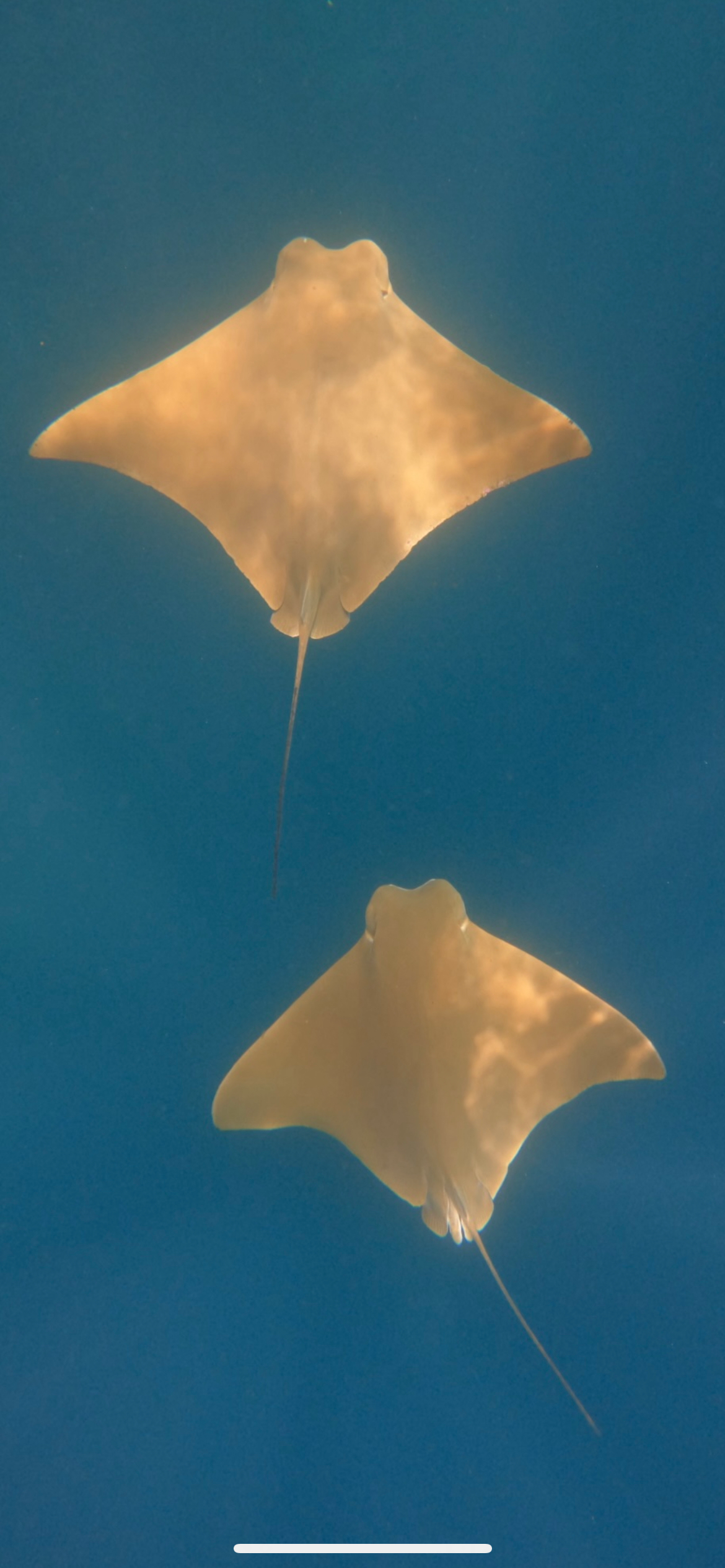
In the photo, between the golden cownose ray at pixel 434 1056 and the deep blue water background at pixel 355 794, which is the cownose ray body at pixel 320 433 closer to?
the deep blue water background at pixel 355 794

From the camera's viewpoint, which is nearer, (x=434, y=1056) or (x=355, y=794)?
(x=434, y=1056)

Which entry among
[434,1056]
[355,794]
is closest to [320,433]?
[355,794]

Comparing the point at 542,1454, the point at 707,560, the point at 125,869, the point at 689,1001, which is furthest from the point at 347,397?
the point at 542,1454

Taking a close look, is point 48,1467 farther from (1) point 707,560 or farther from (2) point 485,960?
(1) point 707,560

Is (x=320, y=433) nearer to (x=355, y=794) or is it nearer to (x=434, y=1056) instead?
(x=355, y=794)

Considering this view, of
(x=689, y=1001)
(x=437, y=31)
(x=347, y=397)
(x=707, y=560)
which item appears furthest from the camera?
(x=689, y=1001)

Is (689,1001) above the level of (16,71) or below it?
below
